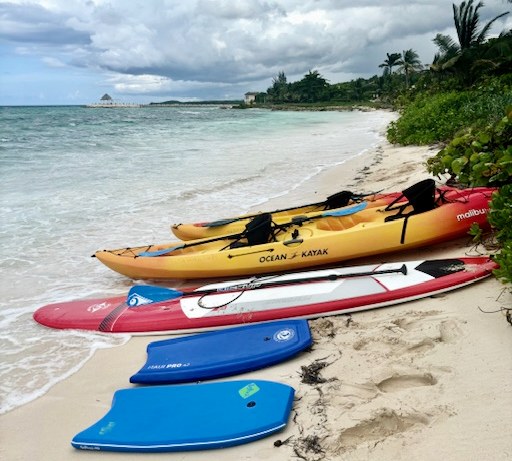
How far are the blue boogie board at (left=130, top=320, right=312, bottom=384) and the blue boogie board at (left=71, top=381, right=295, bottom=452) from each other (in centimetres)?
19

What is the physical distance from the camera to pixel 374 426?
2328 mm

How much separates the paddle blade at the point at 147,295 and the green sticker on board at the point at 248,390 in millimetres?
1726

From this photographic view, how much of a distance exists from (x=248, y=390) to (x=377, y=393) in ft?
2.50

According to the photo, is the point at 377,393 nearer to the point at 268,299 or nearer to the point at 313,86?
the point at 268,299

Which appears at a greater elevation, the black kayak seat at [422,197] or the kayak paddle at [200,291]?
the black kayak seat at [422,197]

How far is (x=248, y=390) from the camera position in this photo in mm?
2760

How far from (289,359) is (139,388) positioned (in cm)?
104

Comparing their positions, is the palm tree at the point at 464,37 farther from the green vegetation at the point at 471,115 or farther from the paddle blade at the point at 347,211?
the paddle blade at the point at 347,211

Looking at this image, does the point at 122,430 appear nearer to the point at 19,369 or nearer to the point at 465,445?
the point at 19,369

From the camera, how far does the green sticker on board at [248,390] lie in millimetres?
2721

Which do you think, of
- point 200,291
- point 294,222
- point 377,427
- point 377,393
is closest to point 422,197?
point 294,222

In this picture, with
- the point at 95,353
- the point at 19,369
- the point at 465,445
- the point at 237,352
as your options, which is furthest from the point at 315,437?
the point at 19,369

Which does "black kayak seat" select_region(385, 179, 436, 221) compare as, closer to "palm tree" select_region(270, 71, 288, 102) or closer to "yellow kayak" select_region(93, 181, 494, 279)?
"yellow kayak" select_region(93, 181, 494, 279)

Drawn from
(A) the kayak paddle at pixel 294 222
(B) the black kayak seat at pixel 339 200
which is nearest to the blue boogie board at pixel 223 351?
(A) the kayak paddle at pixel 294 222
